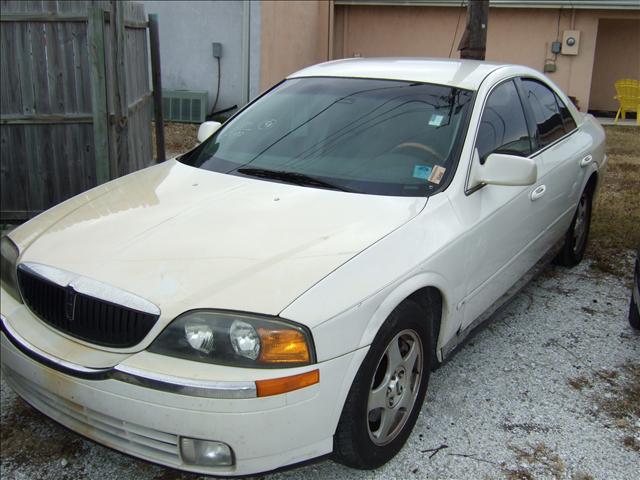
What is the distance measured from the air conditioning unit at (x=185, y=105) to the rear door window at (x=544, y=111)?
27.1 ft

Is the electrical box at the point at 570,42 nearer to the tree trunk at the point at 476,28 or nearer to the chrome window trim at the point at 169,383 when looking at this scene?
the tree trunk at the point at 476,28

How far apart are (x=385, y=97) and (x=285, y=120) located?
0.58 m

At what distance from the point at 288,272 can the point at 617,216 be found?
5229mm

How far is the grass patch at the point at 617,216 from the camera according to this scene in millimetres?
5521

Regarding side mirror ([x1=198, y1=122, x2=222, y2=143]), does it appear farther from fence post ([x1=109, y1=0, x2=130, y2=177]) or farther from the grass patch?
the grass patch

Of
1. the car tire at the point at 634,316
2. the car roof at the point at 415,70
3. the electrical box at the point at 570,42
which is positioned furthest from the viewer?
the electrical box at the point at 570,42

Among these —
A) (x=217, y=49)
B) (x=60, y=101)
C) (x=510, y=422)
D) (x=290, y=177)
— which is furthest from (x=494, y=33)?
(x=510, y=422)

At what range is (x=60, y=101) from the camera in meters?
5.44

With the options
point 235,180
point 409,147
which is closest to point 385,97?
point 409,147

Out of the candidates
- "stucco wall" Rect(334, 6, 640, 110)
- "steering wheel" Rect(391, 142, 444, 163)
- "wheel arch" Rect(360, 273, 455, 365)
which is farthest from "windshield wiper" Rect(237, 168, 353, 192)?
"stucco wall" Rect(334, 6, 640, 110)

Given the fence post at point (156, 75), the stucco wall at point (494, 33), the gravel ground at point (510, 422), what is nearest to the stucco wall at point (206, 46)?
the stucco wall at point (494, 33)

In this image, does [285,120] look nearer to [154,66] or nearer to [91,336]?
[91,336]

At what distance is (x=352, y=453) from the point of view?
8.50 ft

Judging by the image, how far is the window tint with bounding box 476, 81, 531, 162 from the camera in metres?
3.56
